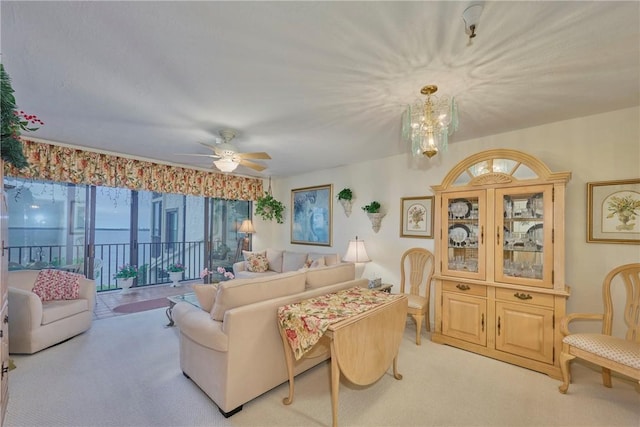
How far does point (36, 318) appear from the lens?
2723 mm

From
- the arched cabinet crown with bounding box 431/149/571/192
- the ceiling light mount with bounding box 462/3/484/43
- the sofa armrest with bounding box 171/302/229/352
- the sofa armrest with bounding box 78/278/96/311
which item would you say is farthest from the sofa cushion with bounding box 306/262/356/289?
the sofa armrest with bounding box 78/278/96/311

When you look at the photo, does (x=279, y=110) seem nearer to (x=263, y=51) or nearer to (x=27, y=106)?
(x=263, y=51)

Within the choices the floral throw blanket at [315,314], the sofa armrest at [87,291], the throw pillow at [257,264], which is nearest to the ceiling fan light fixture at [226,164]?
A: the floral throw blanket at [315,314]

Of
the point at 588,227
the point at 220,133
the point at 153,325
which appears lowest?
the point at 153,325

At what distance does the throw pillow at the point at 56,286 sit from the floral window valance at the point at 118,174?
1.22 metres

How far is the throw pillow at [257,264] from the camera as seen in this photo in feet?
16.3

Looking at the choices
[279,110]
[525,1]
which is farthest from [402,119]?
[525,1]

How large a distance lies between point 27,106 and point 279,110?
224 centimetres

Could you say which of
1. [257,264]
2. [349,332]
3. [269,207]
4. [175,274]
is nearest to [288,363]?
[349,332]

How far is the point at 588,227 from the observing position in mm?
2594

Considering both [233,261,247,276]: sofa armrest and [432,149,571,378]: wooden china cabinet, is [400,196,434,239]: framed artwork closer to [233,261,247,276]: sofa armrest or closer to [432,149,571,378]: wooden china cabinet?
[432,149,571,378]: wooden china cabinet

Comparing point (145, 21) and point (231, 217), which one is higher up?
point (145, 21)

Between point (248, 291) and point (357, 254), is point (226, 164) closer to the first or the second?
point (248, 291)

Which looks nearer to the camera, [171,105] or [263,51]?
[263,51]
